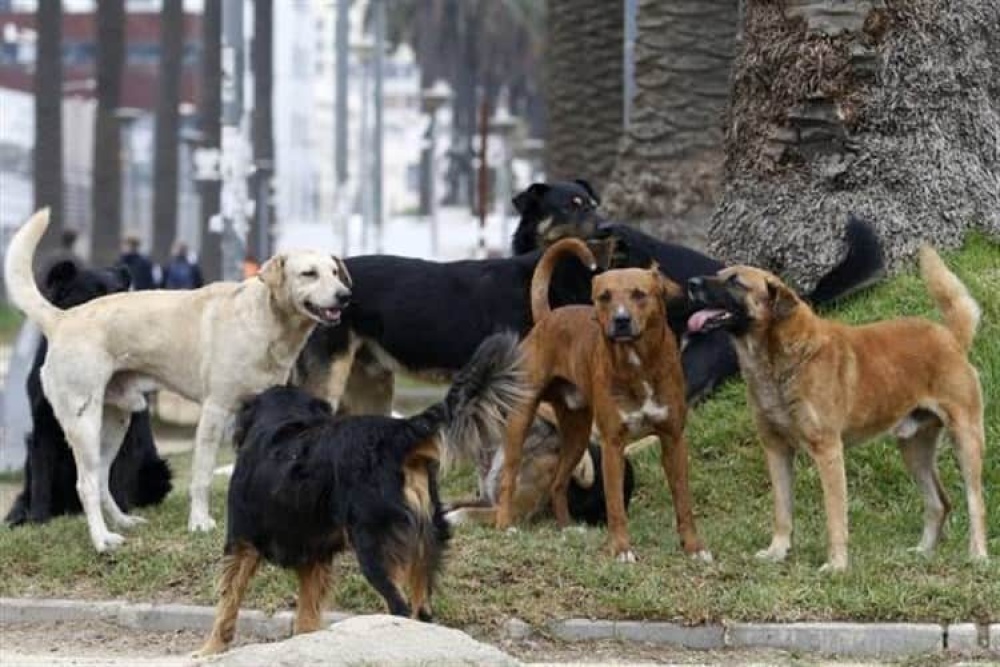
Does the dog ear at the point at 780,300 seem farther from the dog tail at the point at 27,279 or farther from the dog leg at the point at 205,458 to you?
the dog tail at the point at 27,279

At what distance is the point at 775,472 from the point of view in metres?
11.1

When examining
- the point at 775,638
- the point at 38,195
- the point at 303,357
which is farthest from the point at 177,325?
the point at 38,195

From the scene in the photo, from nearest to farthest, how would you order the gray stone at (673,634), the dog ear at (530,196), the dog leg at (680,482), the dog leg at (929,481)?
the gray stone at (673,634)
the dog leg at (680,482)
the dog leg at (929,481)
the dog ear at (530,196)

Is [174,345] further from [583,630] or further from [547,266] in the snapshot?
[583,630]

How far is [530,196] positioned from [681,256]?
1220 mm

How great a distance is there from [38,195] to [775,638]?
43338mm

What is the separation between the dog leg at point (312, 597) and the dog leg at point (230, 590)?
216 millimetres

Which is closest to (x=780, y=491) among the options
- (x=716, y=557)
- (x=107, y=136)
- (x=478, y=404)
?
(x=716, y=557)

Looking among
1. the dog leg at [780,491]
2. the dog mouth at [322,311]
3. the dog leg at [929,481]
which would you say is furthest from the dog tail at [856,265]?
the dog mouth at [322,311]

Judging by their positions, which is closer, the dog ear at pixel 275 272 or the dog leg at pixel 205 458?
the dog ear at pixel 275 272

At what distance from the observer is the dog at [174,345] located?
475 inches

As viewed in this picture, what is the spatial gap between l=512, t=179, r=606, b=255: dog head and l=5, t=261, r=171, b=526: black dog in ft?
7.99

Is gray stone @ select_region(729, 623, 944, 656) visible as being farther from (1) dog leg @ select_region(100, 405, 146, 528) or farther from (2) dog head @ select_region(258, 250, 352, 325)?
(1) dog leg @ select_region(100, 405, 146, 528)

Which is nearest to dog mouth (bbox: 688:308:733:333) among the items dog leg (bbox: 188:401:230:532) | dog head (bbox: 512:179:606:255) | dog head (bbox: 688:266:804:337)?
dog head (bbox: 688:266:804:337)
